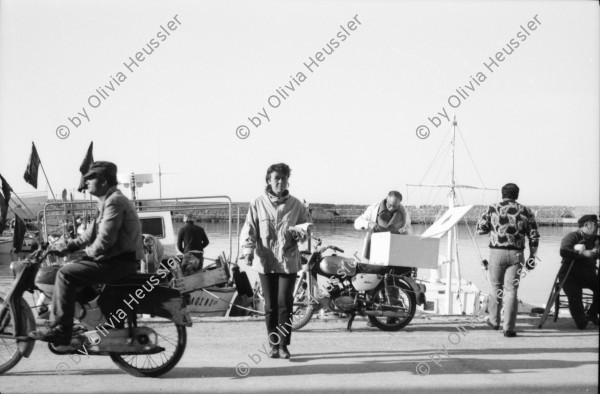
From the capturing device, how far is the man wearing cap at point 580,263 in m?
6.89

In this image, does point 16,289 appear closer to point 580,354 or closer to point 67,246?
point 67,246

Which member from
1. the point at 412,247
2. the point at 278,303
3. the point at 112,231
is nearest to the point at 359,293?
the point at 412,247

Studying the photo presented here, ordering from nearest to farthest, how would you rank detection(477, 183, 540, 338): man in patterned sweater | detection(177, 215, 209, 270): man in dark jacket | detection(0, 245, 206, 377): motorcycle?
detection(0, 245, 206, 377): motorcycle
detection(477, 183, 540, 338): man in patterned sweater
detection(177, 215, 209, 270): man in dark jacket

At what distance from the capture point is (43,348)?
568 centimetres

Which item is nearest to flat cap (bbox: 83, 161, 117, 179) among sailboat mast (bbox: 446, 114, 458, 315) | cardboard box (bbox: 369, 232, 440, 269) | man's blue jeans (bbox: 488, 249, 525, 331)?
cardboard box (bbox: 369, 232, 440, 269)

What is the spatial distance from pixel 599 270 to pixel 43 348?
6194 mm

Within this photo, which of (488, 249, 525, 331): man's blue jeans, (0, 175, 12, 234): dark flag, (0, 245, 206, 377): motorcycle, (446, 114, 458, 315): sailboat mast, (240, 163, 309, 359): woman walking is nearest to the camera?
(0, 245, 206, 377): motorcycle

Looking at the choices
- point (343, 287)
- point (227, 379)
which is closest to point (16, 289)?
point (227, 379)

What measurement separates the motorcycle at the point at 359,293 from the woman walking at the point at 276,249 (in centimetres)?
118

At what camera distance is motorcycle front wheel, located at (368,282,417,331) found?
6.65m

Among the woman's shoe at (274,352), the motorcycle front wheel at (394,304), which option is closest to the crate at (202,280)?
the woman's shoe at (274,352)

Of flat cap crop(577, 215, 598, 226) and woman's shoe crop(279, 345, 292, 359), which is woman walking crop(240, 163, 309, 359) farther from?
flat cap crop(577, 215, 598, 226)

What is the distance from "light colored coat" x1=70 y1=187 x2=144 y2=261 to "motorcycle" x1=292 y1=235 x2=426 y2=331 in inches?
101

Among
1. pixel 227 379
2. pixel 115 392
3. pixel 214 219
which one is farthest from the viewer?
pixel 214 219
